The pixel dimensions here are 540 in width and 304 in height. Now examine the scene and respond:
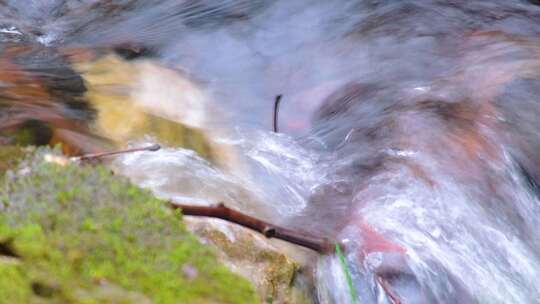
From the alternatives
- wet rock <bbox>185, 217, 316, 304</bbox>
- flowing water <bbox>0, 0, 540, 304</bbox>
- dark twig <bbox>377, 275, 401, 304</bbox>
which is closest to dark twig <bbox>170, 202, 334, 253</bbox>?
wet rock <bbox>185, 217, 316, 304</bbox>

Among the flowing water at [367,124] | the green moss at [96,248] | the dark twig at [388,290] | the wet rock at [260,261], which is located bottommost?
the flowing water at [367,124]

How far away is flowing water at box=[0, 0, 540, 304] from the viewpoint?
281 cm

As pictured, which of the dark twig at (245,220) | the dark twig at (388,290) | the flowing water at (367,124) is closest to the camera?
the dark twig at (245,220)

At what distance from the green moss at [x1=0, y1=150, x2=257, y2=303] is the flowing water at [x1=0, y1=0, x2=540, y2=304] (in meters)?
0.49

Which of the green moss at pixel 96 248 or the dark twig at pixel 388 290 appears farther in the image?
the dark twig at pixel 388 290

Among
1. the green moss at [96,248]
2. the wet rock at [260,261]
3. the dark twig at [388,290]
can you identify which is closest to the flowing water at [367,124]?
the dark twig at [388,290]

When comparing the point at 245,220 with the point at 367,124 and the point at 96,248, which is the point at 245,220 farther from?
the point at 367,124

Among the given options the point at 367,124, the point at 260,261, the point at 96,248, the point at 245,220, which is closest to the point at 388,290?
the point at 260,261

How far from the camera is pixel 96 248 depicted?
1.84 m

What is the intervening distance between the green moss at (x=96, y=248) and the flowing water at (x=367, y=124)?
492mm

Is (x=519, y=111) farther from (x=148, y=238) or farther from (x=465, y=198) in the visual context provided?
(x=148, y=238)

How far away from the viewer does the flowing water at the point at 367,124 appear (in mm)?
2809

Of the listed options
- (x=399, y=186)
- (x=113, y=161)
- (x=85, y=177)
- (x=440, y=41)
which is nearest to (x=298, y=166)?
(x=399, y=186)

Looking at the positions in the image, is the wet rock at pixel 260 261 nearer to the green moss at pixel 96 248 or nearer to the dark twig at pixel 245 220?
the dark twig at pixel 245 220
